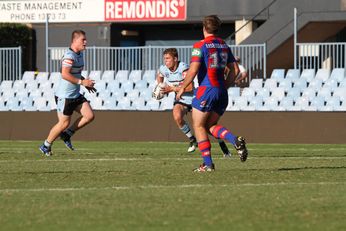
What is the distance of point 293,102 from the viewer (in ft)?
93.5

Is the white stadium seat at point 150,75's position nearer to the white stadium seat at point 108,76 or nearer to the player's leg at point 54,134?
the white stadium seat at point 108,76

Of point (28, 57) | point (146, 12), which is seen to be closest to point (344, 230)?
point (146, 12)

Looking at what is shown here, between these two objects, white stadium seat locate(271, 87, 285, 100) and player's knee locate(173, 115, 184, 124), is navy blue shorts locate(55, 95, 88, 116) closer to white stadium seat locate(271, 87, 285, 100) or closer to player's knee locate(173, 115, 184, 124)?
player's knee locate(173, 115, 184, 124)

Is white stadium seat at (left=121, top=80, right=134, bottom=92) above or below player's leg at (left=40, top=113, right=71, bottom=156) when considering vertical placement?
above

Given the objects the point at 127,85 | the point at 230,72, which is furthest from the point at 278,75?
the point at 230,72

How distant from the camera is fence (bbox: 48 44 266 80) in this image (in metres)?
31.0

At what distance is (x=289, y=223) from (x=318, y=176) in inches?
185

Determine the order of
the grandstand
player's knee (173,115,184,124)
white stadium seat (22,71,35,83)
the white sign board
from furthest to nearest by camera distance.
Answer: the white sign board, white stadium seat (22,71,35,83), the grandstand, player's knee (173,115,184,124)

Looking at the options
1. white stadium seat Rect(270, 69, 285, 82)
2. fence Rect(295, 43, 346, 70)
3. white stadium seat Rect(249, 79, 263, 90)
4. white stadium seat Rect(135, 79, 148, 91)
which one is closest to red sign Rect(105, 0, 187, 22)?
white stadium seat Rect(135, 79, 148, 91)

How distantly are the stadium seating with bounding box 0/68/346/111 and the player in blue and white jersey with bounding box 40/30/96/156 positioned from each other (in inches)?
359

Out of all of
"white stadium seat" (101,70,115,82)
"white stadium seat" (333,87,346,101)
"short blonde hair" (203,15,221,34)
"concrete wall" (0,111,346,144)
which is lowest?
"concrete wall" (0,111,346,144)

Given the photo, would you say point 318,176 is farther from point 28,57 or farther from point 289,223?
point 28,57

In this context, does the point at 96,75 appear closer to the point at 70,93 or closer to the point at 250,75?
the point at 250,75

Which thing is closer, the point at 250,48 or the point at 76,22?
the point at 250,48
